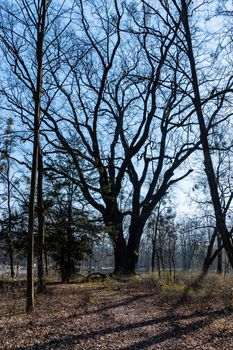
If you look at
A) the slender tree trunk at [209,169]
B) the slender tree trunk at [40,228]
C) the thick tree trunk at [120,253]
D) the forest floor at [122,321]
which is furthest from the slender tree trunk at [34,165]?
the thick tree trunk at [120,253]

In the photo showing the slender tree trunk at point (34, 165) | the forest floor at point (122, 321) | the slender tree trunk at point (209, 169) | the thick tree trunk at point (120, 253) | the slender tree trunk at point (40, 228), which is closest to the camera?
the forest floor at point (122, 321)

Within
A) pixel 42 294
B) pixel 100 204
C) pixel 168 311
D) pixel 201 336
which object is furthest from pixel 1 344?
pixel 100 204

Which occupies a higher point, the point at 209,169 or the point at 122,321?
the point at 209,169

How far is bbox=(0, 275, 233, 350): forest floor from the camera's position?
6906 millimetres

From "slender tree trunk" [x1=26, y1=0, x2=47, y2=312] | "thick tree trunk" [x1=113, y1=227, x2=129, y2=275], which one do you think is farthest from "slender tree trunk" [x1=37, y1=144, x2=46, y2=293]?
"thick tree trunk" [x1=113, y1=227, x2=129, y2=275]

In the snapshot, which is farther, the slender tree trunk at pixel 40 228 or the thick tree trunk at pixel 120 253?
the thick tree trunk at pixel 120 253

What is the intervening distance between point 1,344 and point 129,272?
54.2 ft

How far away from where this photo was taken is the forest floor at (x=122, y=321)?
6.91 metres

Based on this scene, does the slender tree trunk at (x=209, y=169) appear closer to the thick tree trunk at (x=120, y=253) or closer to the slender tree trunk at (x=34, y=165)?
the slender tree trunk at (x=34, y=165)

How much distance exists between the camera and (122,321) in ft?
29.3

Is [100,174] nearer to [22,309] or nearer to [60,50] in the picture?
[60,50]

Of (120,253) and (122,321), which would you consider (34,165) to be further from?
(120,253)

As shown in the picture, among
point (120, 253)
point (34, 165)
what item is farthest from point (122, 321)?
point (120, 253)

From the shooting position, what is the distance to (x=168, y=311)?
1037 centimetres
